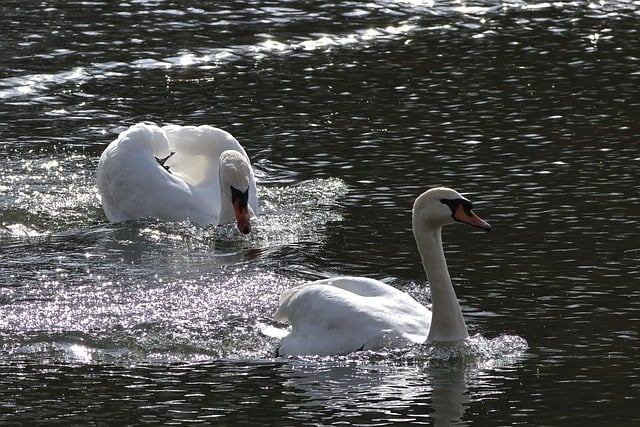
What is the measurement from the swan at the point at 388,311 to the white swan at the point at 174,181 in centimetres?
261

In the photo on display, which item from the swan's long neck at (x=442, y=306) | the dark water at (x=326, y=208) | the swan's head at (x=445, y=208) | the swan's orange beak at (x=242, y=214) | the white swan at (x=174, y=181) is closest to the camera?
the dark water at (x=326, y=208)

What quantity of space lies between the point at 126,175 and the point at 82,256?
1.29m

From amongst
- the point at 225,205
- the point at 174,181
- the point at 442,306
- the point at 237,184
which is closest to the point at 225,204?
the point at 225,205

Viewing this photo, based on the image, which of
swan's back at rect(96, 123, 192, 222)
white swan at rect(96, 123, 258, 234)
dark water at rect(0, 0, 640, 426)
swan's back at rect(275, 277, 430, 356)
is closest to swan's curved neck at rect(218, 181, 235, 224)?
white swan at rect(96, 123, 258, 234)

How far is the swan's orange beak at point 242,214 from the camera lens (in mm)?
10477

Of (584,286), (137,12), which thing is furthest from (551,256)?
(137,12)

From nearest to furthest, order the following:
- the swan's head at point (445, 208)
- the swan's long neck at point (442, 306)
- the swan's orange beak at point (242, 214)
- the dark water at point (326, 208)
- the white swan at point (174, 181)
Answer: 1. the dark water at point (326, 208)
2. the swan's long neck at point (442, 306)
3. the swan's head at point (445, 208)
4. the swan's orange beak at point (242, 214)
5. the white swan at point (174, 181)

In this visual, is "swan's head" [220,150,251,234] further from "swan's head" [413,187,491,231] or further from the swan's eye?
the swan's eye

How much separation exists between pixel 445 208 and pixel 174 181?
12.6 feet

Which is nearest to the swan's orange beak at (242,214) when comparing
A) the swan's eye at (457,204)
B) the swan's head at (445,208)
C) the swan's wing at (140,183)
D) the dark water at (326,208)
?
the dark water at (326,208)

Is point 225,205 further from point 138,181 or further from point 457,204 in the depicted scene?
point 457,204

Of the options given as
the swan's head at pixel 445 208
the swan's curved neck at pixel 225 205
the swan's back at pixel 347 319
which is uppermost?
the swan's head at pixel 445 208

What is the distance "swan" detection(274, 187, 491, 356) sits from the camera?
755 centimetres

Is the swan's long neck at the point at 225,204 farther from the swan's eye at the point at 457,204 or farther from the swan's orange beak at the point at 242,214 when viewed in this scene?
the swan's eye at the point at 457,204
